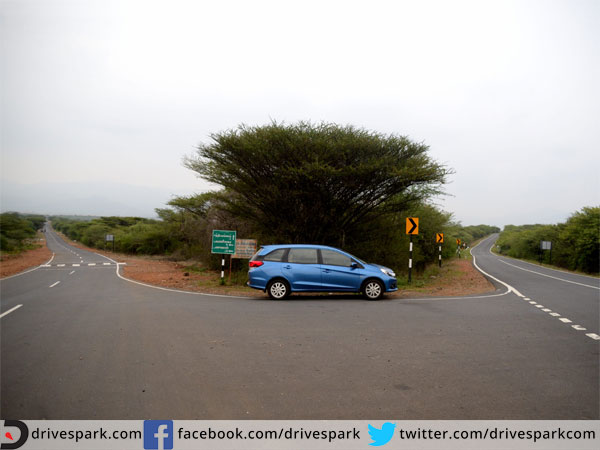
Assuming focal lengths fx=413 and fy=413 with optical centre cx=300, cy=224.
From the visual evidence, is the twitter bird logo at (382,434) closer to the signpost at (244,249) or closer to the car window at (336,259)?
the car window at (336,259)

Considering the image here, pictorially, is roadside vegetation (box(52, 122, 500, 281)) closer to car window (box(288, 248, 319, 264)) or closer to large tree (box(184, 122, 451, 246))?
large tree (box(184, 122, 451, 246))

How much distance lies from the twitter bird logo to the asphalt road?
0.54 feet

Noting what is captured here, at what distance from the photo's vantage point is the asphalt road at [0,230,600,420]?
13.4 feet

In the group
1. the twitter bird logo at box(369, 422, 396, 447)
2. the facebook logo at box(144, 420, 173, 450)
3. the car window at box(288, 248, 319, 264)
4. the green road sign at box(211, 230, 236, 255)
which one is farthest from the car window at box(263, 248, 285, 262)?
the twitter bird logo at box(369, 422, 396, 447)

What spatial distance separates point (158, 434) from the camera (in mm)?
3604

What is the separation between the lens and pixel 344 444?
345cm

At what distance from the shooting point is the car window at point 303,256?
12.2 metres

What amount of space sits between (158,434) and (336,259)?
906cm

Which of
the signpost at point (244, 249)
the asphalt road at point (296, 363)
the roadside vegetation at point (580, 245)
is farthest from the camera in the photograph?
the roadside vegetation at point (580, 245)

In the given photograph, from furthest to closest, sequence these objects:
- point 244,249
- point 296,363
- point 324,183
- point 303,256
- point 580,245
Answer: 1. point 580,245
2. point 324,183
3. point 244,249
4. point 303,256
5. point 296,363

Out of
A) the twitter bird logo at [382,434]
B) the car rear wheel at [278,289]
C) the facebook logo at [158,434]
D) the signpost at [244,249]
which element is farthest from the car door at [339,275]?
the facebook logo at [158,434]

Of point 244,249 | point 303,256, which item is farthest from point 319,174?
point 303,256

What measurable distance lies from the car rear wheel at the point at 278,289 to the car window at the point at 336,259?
1369 millimetres

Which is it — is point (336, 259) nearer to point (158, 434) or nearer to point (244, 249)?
point (244, 249)
